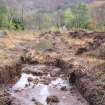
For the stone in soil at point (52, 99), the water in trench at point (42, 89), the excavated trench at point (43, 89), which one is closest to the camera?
the stone in soil at point (52, 99)

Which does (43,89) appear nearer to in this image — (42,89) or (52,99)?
(42,89)

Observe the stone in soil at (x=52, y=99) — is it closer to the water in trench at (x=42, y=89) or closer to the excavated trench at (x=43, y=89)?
the excavated trench at (x=43, y=89)

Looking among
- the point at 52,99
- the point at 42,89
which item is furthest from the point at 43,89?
the point at 52,99

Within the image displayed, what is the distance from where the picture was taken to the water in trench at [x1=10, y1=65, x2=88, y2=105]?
21953 mm

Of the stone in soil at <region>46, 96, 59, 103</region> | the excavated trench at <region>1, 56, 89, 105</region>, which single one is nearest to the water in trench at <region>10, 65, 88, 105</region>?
the excavated trench at <region>1, 56, 89, 105</region>

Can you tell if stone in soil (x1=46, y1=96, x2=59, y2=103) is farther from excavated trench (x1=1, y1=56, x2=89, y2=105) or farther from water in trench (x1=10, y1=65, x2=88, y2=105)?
water in trench (x1=10, y1=65, x2=88, y2=105)

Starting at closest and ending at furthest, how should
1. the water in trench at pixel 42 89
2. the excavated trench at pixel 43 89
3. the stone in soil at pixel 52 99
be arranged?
1. the stone in soil at pixel 52 99
2. the excavated trench at pixel 43 89
3. the water in trench at pixel 42 89

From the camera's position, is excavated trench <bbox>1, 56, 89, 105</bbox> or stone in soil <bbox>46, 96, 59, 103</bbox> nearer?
stone in soil <bbox>46, 96, 59, 103</bbox>

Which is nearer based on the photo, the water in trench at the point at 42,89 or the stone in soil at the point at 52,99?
the stone in soil at the point at 52,99

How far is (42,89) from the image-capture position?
83.5 ft

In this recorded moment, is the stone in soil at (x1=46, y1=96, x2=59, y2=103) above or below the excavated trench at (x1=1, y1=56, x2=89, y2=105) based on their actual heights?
above

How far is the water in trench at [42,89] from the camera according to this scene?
22.0m

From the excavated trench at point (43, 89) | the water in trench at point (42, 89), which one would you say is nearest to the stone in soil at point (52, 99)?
the excavated trench at point (43, 89)

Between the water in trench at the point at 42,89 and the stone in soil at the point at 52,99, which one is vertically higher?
the stone in soil at the point at 52,99
